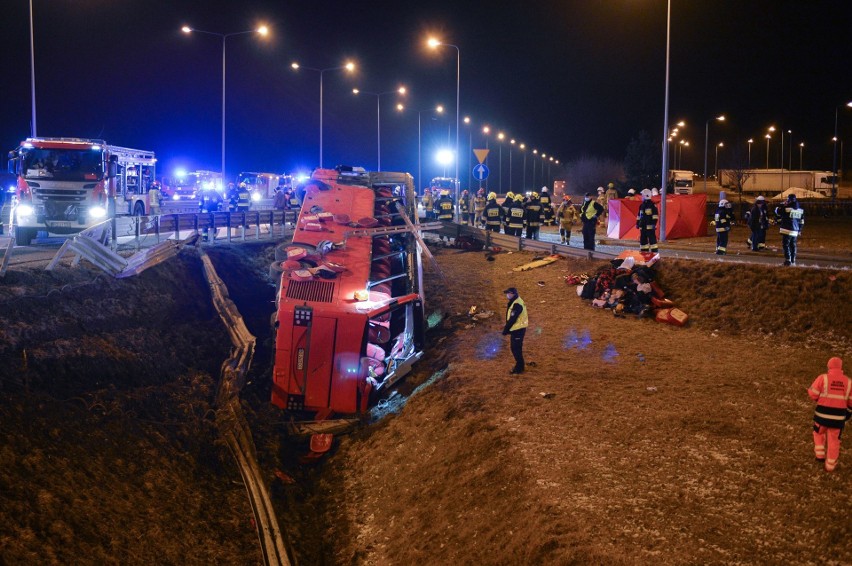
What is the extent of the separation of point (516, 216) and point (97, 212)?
12427mm

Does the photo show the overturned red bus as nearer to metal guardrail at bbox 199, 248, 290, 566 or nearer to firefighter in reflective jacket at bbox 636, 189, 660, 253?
metal guardrail at bbox 199, 248, 290, 566

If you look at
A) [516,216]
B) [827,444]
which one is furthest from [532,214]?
[827,444]

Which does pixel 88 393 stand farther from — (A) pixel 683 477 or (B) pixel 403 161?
(B) pixel 403 161

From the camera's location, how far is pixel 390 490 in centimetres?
876

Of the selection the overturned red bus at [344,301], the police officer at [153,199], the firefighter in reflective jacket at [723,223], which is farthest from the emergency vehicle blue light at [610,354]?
the police officer at [153,199]

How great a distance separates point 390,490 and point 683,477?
3.50 metres

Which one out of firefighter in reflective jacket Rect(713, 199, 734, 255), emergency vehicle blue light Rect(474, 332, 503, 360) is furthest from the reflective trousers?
firefighter in reflective jacket Rect(713, 199, 734, 255)

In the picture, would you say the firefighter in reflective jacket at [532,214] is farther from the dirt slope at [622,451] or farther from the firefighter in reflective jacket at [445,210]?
the dirt slope at [622,451]

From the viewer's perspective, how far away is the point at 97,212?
2098 centimetres

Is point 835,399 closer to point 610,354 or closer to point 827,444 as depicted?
point 827,444

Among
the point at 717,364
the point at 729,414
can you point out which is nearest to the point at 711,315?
the point at 717,364

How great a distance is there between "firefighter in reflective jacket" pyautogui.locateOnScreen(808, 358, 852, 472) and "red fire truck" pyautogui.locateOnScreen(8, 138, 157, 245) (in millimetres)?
18244

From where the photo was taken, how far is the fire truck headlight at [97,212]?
20.8m

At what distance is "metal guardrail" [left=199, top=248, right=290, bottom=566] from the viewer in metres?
7.88
